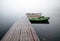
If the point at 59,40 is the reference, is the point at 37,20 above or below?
below

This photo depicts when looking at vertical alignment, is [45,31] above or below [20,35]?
below

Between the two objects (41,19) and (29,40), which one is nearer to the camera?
(29,40)

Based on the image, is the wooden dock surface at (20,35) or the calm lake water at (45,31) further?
the calm lake water at (45,31)

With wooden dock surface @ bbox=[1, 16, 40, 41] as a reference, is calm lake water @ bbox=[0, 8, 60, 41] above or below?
below

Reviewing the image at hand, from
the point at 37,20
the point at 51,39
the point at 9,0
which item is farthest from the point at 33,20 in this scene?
the point at 9,0

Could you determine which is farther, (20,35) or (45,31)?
(45,31)

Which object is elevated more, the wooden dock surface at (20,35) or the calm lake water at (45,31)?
the wooden dock surface at (20,35)

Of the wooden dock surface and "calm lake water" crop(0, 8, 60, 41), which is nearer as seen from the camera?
the wooden dock surface

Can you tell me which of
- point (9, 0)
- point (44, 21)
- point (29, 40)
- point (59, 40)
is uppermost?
point (29, 40)

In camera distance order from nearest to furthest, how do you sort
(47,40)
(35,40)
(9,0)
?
1. (35,40)
2. (47,40)
3. (9,0)

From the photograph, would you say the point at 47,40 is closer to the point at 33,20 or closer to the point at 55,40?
the point at 55,40

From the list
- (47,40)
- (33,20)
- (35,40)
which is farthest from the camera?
(33,20)
